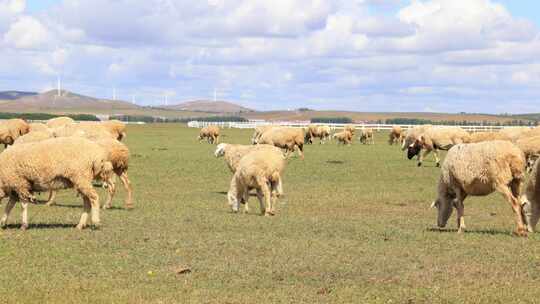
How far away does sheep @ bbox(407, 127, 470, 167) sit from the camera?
1684 inches

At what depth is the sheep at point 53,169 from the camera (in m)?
16.8

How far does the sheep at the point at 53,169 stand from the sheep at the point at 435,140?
27.2m

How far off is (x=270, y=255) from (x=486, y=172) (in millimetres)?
5193

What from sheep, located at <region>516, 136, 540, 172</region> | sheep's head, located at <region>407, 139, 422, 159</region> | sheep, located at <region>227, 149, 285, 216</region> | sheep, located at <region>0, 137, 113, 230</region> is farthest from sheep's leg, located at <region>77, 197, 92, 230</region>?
sheep's head, located at <region>407, 139, 422, 159</region>

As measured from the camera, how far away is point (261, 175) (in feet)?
67.7

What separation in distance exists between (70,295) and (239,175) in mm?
9901

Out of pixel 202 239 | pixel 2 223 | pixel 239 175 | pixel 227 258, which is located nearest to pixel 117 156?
pixel 239 175

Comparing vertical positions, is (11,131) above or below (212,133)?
above

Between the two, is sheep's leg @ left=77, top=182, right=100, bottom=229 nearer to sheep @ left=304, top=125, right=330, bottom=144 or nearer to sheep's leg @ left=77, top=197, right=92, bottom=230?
sheep's leg @ left=77, top=197, right=92, bottom=230

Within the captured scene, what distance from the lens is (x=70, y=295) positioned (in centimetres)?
1148

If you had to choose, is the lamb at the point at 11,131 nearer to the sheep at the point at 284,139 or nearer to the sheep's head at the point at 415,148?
the sheep at the point at 284,139

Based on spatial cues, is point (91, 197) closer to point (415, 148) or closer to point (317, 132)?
point (415, 148)

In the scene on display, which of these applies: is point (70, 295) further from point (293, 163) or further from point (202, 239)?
point (293, 163)

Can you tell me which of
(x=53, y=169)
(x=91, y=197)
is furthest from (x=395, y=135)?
(x=53, y=169)
